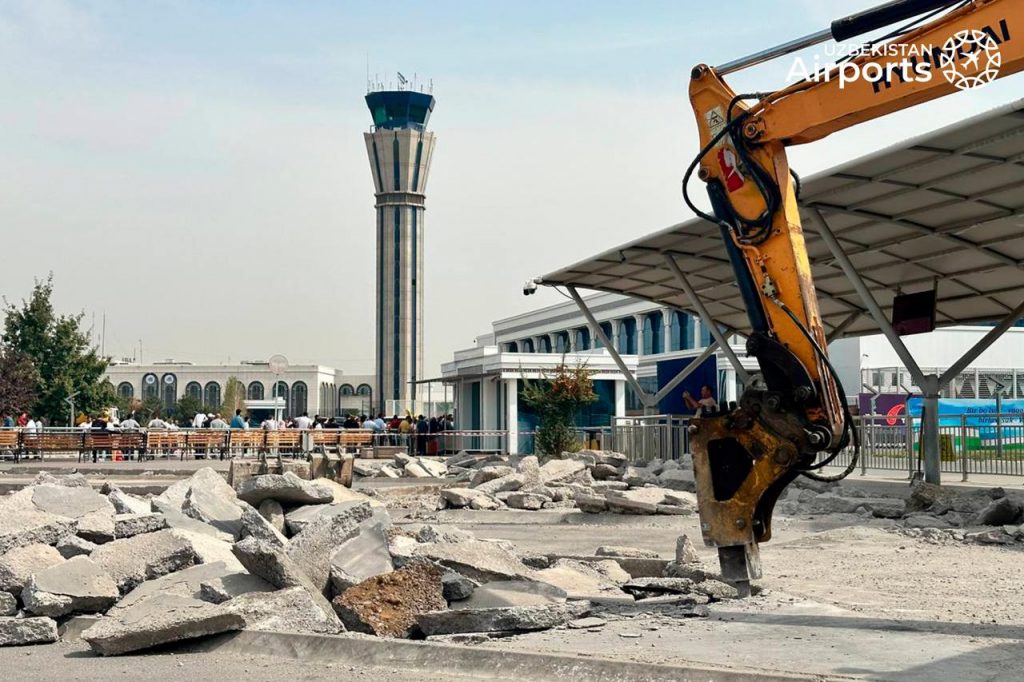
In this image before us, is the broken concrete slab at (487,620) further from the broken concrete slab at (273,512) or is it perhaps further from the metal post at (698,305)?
the metal post at (698,305)

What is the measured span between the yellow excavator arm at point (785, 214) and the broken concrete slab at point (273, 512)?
16.8ft

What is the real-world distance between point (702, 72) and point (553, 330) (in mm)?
68722

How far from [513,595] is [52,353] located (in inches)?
1901

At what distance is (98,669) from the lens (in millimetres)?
7543

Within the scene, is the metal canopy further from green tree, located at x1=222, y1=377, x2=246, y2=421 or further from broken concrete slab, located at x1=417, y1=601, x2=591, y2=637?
green tree, located at x1=222, y1=377, x2=246, y2=421

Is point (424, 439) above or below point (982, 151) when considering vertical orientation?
below

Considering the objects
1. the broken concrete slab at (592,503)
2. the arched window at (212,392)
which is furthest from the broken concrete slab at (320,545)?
A: the arched window at (212,392)

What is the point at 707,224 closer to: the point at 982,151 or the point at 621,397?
the point at 982,151

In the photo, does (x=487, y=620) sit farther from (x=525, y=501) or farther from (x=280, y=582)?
(x=525, y=501)

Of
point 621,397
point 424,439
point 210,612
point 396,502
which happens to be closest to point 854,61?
point 210,612

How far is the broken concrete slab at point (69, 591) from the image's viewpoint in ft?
29.0

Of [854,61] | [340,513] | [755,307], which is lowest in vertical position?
[340,513]

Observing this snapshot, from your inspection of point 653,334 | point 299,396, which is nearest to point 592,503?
point 653,334

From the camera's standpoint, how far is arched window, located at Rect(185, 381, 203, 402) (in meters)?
153
